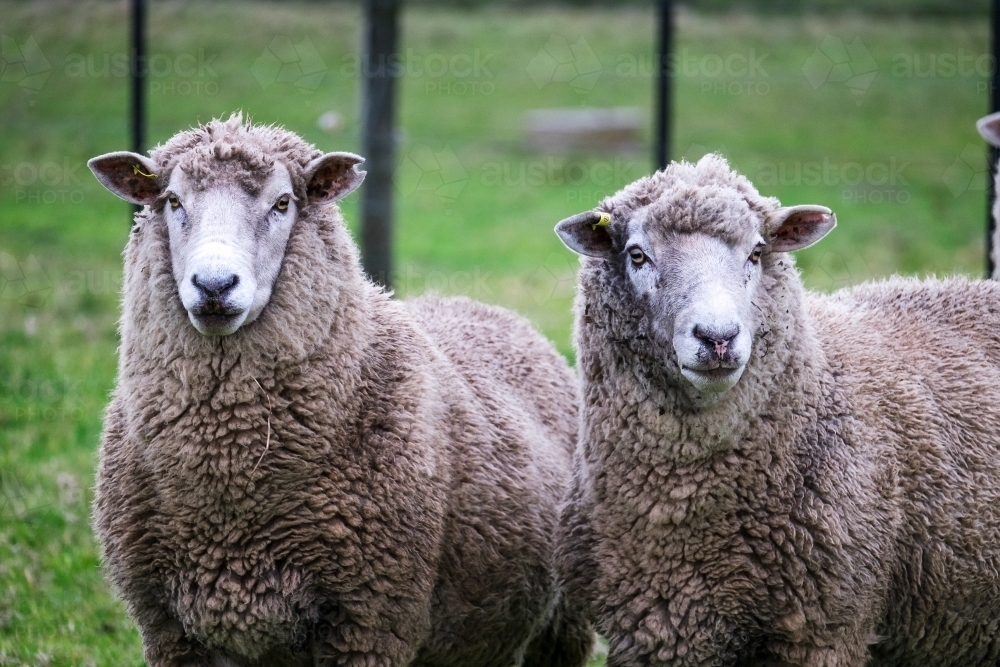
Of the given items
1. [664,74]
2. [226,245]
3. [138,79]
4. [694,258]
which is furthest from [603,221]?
[138,79]

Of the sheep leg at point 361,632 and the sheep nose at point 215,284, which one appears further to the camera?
the sheep leg at point 361,632

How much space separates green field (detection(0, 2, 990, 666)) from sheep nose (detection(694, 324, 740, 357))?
3.54 metres

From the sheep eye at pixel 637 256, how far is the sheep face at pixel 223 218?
38.2 inches

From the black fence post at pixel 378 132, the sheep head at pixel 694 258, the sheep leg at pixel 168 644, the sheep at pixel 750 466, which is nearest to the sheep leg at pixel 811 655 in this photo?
the sheep at pixel 750 466

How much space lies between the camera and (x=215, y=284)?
362 centimetres

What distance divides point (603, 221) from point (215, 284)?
4.11 feet

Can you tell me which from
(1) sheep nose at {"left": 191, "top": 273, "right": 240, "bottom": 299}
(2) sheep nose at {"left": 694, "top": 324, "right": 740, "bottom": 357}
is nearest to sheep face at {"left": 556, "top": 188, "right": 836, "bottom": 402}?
(2) sheep nose at {"left": 694, "top": 324, "right": 740, "bottom": 357}

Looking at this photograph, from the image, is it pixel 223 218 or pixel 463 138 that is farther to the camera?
pixel 463 138

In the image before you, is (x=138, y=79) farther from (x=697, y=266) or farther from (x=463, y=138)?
(x=463, y=138)

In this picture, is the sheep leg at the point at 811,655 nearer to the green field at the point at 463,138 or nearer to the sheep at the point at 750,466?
the sheep at the point at 750,466

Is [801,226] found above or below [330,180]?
below

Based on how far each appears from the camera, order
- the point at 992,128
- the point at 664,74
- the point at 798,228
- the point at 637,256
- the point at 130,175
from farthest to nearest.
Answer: the point at 664,74 < the point at 992,128 < the point at 130,175 < the point at 798,228 < the point at 637,256

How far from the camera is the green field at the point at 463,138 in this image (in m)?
8.78

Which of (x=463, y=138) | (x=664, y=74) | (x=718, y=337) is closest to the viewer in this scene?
(x=718, y=337)
